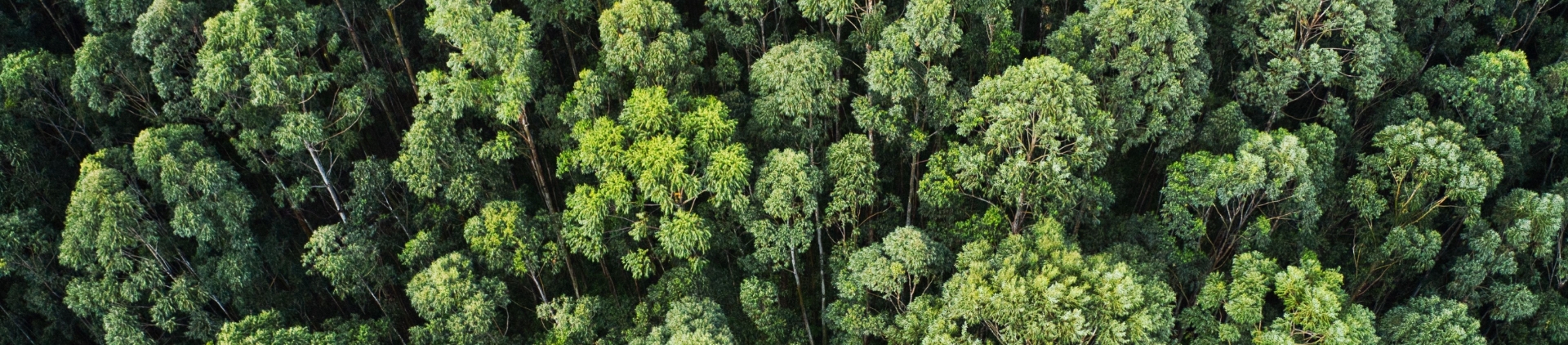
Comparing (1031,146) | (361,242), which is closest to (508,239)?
(361,242)

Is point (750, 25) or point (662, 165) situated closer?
point (662, 165)

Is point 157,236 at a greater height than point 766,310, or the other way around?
point 157,236

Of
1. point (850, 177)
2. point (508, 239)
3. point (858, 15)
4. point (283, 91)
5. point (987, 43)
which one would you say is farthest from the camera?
point (987, 43)

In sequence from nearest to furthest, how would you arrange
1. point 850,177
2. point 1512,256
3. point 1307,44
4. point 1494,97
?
point 850,177 → point 1512,256 → point 1307,44 → point 1494,97

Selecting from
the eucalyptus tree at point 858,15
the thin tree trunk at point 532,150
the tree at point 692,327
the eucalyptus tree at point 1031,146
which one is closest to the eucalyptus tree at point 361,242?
the thin tree trunk at point 532,150

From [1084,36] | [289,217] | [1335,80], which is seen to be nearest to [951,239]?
[1084,36]

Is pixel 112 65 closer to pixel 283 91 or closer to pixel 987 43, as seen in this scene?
pixel 283 91
